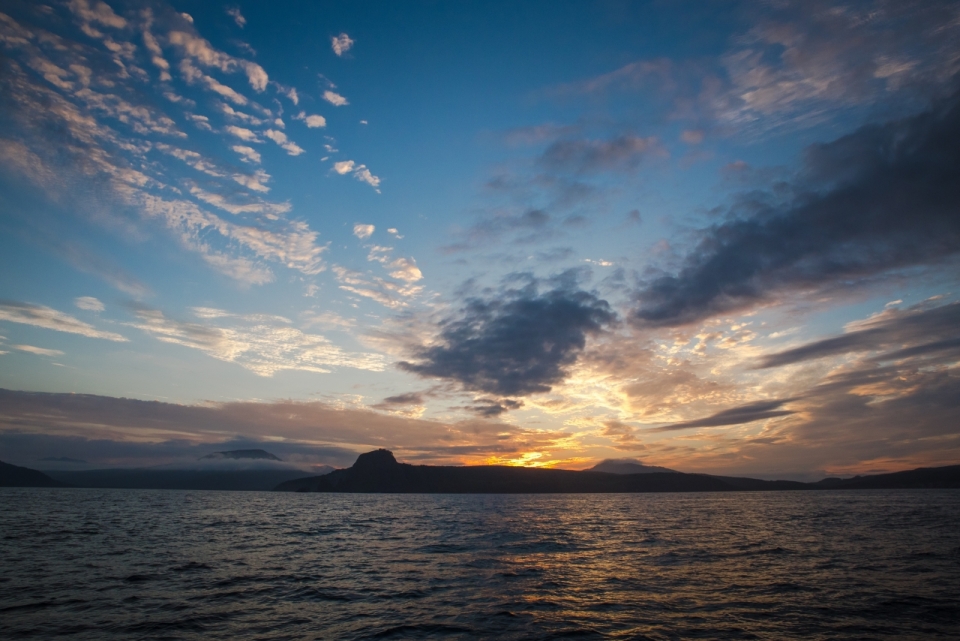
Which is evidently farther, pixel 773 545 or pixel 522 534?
pixel 522 534

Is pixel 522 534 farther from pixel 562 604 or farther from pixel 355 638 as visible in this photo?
pixel 355 638

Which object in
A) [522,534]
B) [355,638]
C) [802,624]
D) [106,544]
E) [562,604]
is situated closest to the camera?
[355,638]

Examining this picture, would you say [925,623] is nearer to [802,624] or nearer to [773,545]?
[802,624]

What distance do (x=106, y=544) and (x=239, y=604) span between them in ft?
115

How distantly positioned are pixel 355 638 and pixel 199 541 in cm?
4318

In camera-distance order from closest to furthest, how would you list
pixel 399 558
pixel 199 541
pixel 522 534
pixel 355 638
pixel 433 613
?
pixel 355 638, pixel 433 613, pixel 399 558, pixel 199 541, pixel 522 534

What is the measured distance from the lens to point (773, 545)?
49125 millimetres

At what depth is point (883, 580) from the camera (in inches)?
1236

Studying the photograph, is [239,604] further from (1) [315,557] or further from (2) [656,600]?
(2) [656,600]

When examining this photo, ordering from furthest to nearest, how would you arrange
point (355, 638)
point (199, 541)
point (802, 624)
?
point (199, 541)
point (802, 624)
point (355, 638)

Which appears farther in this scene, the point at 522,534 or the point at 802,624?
the point at 522,534

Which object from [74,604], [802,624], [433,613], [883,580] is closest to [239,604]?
[74,604]

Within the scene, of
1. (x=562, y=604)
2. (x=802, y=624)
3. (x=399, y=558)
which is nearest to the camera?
(x=802, y=624)

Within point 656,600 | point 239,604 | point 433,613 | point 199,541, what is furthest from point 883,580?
point 199,541
